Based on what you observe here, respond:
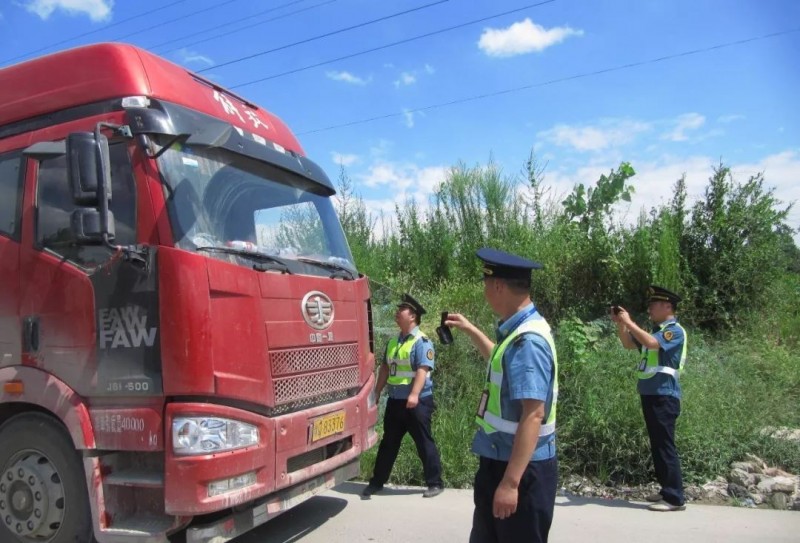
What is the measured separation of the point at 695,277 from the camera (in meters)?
9.24

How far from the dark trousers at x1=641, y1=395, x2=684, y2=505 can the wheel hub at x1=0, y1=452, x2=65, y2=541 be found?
4.40 meters

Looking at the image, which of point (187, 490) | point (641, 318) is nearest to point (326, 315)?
point (187, 490)

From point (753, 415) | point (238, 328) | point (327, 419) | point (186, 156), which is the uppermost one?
point (186, 156)

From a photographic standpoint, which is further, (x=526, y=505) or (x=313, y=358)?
(x=313, y=358)

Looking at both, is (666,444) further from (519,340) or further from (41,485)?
(41,485)

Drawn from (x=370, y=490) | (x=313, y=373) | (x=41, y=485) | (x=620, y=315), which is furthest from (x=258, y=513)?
(x=620, y=315)

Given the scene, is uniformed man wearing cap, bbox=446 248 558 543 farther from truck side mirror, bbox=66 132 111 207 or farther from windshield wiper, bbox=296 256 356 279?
truck side mirror, bbox=66 132 111 207

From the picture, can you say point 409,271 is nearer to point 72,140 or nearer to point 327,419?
point 327,419

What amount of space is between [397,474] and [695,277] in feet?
19.5

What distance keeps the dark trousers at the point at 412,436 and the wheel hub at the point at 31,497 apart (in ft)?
9.11

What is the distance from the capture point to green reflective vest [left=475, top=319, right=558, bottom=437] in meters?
2.69

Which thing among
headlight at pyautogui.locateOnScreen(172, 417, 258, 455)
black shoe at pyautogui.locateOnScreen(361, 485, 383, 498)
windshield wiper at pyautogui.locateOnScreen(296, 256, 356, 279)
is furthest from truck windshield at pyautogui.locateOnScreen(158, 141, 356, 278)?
black shoe at pyautogui.locateOnScreen(361, 485, 383, 498)

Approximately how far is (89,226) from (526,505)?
8.80 feet

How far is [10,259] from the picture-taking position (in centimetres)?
385
